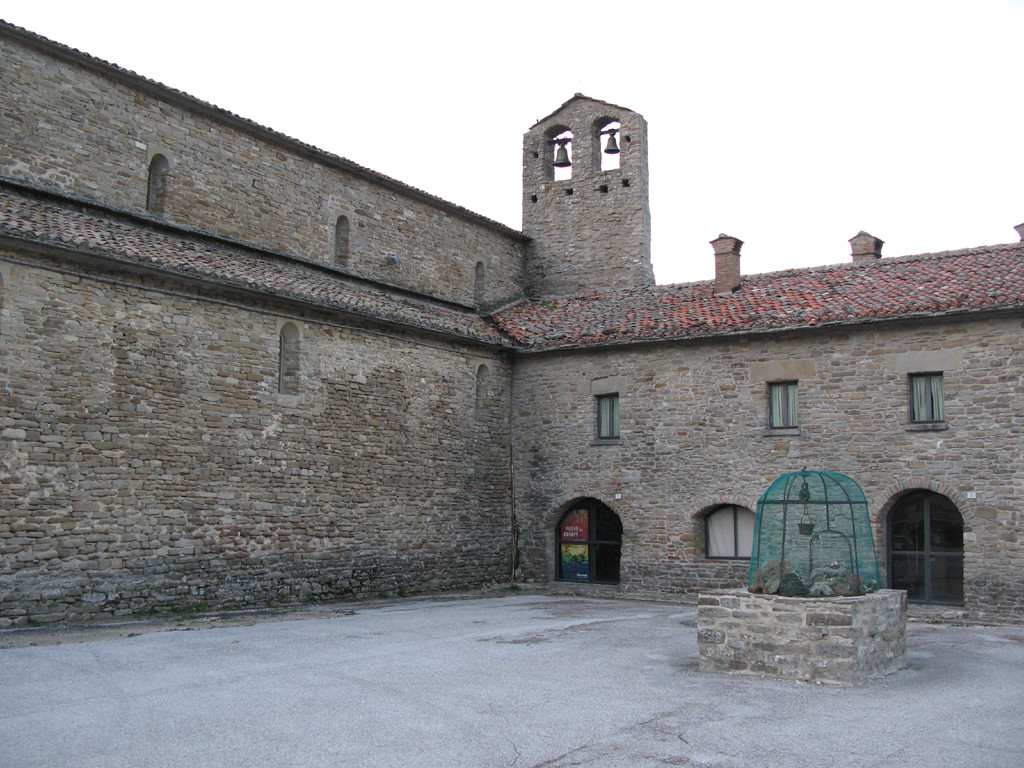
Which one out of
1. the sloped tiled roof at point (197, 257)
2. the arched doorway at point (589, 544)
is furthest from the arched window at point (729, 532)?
the sloped tiled roof at point (197, 257)

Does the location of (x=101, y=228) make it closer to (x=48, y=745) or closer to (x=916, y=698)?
(x=48, y=745)

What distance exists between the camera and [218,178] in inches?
712

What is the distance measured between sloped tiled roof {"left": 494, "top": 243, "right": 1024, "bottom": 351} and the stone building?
0.08 meters

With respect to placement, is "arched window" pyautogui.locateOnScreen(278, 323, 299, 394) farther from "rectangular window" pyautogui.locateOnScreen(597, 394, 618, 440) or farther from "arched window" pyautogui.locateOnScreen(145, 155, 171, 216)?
"rectangular window" pyautogui.locateOnScreen(597, 394, 618, 440)

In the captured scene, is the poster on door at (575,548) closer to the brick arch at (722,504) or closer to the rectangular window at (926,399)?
the brick arch at (722,504)

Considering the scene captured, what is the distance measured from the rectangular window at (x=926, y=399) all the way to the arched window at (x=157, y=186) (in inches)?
544

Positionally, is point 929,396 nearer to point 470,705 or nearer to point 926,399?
point 926,399

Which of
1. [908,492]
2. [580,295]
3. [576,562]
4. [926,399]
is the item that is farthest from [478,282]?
[908,492]

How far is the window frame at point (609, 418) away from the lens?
20234 millimetres

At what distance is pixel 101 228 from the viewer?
14984mm

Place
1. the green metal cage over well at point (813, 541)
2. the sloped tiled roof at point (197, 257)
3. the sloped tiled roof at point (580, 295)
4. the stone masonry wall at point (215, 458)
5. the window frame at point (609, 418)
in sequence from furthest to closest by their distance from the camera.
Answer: the window frame at point (609, 418)
the sloped tiled roof at point (580, 295)
the sloped tiled roof at point (197, 257)
the stone masonry wall at point (215, 458)
the green metal cage over well at point (813, 541)

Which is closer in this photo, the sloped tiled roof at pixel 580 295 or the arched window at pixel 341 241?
the sloped tiled roof at pixel 580 295

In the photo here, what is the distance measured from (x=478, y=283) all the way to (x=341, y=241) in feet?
14.7

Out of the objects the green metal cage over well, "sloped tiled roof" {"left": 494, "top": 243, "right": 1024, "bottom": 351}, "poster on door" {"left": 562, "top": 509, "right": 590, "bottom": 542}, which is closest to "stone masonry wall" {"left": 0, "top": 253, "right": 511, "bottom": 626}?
"poster on door" {"left": 562, "top": 509, "right": 590, "bottom": 542}
